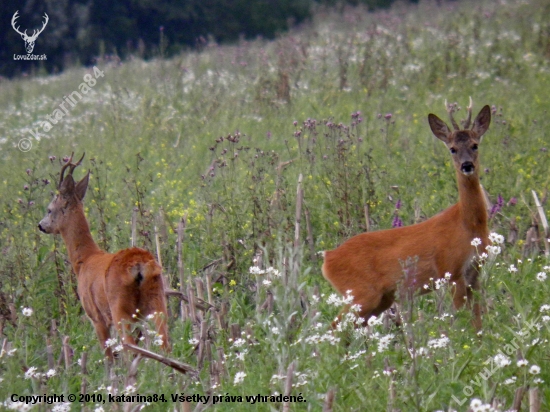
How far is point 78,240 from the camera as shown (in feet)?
19.8

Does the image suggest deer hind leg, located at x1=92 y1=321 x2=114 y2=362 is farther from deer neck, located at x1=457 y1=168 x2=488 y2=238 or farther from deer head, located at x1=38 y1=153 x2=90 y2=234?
deer neck, located at x1=457 y1=168 x2=488 y2=238

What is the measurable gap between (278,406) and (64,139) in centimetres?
797

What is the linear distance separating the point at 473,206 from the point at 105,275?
2157 millimetres

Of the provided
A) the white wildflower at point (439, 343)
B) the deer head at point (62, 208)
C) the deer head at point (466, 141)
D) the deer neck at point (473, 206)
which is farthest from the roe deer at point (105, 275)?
the deer head at point (466, 141)

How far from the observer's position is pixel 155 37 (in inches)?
1123

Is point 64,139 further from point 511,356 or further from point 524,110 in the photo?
point 511,356

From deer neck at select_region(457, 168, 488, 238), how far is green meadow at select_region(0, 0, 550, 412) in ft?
0.87

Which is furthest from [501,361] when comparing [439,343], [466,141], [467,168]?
[466,141]

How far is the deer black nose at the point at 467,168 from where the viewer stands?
5.43 m

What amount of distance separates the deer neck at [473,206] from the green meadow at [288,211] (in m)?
0.27

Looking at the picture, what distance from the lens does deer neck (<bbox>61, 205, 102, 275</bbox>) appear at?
235 inches

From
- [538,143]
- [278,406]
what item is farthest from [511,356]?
[538,143]

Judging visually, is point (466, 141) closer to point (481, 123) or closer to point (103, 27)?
point (481, 123)

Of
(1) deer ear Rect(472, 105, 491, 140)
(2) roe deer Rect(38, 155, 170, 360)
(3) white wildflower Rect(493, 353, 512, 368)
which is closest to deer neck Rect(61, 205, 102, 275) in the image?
(2) roe deer Rect(38, 155, 170, 360)
